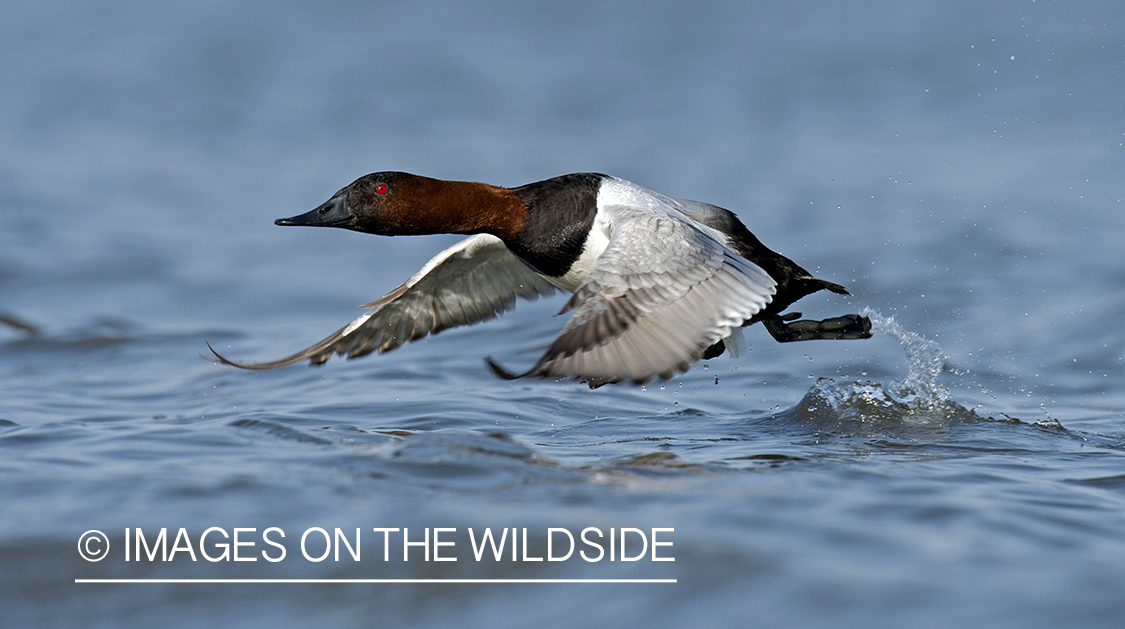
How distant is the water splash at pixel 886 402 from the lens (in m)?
5.36

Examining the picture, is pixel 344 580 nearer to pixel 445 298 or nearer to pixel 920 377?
pixel 445 298

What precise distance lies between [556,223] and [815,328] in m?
1.53

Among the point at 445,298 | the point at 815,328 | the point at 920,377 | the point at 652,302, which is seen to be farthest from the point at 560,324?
the point at 652,302

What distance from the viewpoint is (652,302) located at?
4.45 m

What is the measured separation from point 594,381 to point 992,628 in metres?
1.61

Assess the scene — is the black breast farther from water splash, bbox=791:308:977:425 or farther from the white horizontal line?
the white horizontal line

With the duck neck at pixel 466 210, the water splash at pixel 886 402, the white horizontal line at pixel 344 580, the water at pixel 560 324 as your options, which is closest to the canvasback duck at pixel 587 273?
the duck neck at pixel 466 210

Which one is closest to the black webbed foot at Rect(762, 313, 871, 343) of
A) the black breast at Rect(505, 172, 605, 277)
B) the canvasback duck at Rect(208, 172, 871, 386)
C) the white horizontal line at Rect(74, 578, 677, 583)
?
the canvasback duck at Rect(208, 172, 871, 386)

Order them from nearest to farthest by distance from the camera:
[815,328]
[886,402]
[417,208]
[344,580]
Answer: [344,580] < [417,208] < [886,402] < [815,328]

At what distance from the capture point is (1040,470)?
4395mm

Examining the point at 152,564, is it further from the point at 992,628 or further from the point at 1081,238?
the point at 1081,238

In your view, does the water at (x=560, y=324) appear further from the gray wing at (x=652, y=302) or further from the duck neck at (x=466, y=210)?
the duck neck at (x=466, y=210)

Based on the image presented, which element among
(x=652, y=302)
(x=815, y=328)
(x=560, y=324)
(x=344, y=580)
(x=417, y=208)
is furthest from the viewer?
(x=560, y=324)

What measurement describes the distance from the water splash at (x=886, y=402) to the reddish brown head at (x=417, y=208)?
171cm
